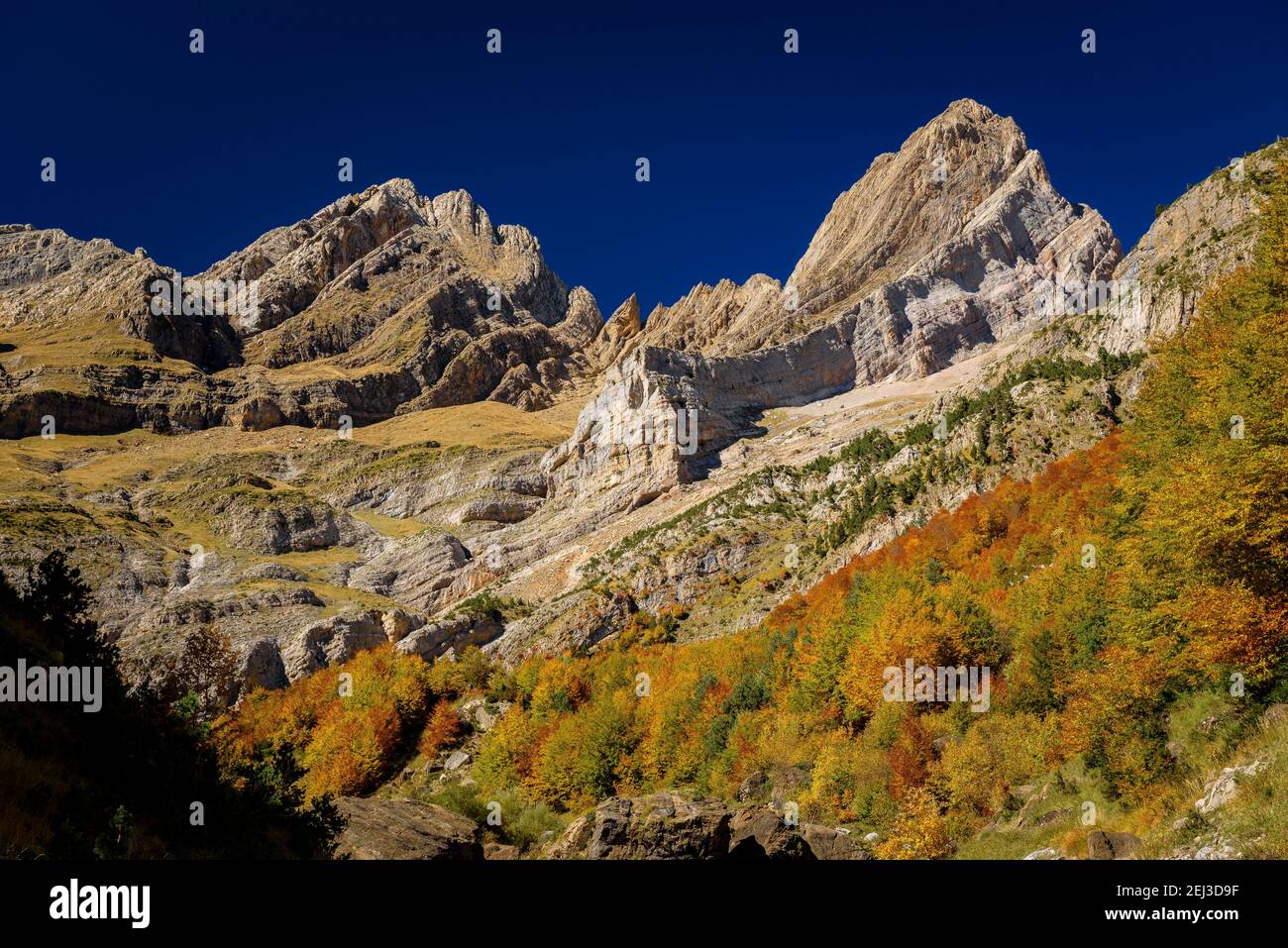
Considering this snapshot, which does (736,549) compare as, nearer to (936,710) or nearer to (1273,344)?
(936,710)

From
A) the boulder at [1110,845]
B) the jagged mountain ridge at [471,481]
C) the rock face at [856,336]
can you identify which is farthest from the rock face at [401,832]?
the rock face at [856,336]

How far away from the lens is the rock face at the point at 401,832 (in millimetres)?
20656

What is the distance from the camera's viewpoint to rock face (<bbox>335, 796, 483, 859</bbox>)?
20656 mm

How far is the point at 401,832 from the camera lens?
22.4 metres

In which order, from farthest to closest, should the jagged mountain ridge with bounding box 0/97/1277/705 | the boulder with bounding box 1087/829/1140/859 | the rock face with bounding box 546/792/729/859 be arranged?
the jagged mountain ridge with bounding box 0/97/1277/705
the rock face with bounding box 546/792/729/859
the boulder with bounding box 1087/829/1140/859

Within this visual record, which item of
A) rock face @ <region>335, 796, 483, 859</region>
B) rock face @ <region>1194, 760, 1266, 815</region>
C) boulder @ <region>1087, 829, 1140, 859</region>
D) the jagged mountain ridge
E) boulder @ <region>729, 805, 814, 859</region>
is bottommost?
boulder @ <region>729, 805, 814, 859</region>

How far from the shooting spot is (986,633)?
125 ft

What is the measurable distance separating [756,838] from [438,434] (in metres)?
156

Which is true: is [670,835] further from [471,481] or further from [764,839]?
[471,481]

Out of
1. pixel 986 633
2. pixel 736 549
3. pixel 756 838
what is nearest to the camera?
pixel 756 838

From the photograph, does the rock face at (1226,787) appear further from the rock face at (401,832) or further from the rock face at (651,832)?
the rock face at (401,832)

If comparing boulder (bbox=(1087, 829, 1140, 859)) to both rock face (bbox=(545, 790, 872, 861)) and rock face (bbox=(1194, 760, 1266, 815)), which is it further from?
rock face (bbox=(545, 790, 872, 861))

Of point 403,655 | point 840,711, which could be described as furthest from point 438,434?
point 840,711

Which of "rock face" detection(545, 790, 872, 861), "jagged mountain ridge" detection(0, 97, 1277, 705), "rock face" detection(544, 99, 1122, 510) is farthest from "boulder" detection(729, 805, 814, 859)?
"rock face" detection(544, 99, 1122, 510)
